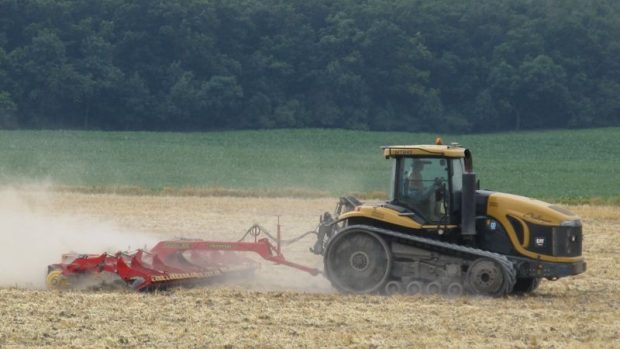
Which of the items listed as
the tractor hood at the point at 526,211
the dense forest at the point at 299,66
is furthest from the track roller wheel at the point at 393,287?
the dense forest at the point at 299,66

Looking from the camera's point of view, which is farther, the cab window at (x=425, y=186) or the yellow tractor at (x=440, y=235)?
the cab window at (x=425, y=186)

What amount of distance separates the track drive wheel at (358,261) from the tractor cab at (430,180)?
2.31 feet

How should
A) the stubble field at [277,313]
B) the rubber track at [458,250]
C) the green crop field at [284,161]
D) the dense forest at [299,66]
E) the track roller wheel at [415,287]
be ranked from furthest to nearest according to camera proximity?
the dense forest at [299,66] < the green crop field at [284,161] < the track roller wheel at [415,287] < the rubber track at [458,250] < the stubble field at [277,313]

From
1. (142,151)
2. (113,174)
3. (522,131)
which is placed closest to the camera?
(113,174)

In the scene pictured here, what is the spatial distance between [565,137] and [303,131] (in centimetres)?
1506

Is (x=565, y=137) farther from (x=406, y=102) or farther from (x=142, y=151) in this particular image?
(x=142, y=151)

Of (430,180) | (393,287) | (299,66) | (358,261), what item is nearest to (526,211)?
(430,180)

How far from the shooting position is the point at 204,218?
2909 cm

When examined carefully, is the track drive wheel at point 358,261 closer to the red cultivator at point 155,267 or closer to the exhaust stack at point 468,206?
the red cultivator at point 155,267

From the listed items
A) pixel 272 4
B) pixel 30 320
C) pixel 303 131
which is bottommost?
pixel 30 320

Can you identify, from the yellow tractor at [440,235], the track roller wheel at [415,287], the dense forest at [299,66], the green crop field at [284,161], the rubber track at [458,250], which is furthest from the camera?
→ the dense forest at [299,66]

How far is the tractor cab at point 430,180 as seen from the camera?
1739 cm

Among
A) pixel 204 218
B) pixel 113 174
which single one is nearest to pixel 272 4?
pixel 113 174

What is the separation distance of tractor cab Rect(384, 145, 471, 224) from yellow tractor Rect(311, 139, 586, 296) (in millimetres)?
14
